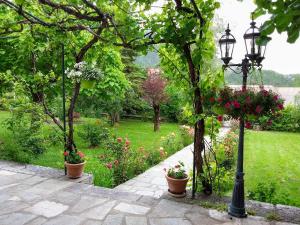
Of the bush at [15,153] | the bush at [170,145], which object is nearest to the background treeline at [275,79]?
the bush at [170,145]

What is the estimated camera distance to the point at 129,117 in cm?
1828

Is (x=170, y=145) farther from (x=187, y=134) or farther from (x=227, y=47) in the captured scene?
(x=227, y=47)

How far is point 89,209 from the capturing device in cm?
346

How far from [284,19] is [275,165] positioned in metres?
7.01

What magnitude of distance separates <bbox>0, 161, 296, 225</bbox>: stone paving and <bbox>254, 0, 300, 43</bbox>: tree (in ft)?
8.07

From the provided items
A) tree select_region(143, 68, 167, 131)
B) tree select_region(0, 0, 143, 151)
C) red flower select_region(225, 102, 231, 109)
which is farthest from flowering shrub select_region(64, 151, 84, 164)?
tree select_region(143, 68, 167, 131)

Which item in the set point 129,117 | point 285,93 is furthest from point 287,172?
point 285,93

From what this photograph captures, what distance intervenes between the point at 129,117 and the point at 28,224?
50.1ft

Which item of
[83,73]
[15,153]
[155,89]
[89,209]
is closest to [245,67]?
[83,73]

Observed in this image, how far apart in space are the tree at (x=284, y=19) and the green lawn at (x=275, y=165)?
11.4 ft

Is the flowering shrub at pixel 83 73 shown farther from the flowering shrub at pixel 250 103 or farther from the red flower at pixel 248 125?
the red flower at pixel 248 125

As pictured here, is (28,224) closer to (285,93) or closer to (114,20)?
(114,20)

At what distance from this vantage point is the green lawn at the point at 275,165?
5.52 metres

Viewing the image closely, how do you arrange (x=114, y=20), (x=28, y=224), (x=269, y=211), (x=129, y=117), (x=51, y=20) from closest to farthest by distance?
1. (x=28, y=224)
2. (x=269, y=211)
3. (x=114, y=20)
4. (x=51, y=20)
5. (x=129, y=117)
